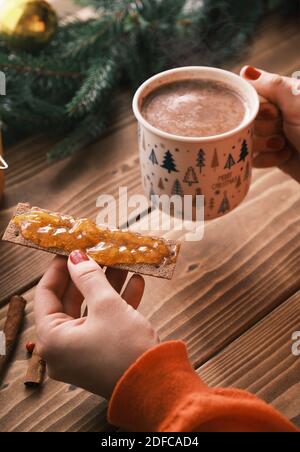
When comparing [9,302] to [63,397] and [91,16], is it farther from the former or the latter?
[91,16]

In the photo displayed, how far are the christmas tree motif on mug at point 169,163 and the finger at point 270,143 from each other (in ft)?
0.67

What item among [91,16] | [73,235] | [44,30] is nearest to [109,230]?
[73,235]

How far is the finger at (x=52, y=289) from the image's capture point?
0.74 metres

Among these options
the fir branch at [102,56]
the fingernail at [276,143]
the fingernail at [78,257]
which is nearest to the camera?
the fingernail at [78,257]

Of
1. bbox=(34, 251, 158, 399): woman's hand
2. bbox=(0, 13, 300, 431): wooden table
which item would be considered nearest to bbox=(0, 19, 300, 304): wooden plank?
bbox=(0, 13, 300, 431): wooden table

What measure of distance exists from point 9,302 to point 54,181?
25 centimetres

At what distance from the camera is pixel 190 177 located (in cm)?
80

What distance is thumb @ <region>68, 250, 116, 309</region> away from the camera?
69cm

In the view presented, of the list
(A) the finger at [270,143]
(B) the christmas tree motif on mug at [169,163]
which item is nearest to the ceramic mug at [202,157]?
(B) the christmas tree motif on mug at [169,163]

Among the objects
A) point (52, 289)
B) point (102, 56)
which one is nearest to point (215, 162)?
point (52, 289)

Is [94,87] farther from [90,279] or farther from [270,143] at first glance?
[90,279]

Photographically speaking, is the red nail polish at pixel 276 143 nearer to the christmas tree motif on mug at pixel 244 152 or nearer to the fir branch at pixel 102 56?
the christmas tree motif on mug at pixel 244 152

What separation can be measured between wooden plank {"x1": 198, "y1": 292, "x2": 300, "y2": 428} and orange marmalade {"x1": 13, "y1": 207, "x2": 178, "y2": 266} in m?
0.15

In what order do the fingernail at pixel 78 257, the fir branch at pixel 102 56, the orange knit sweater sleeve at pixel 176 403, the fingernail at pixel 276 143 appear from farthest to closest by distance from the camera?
the fir branch at pixel 102 56
the fingernail at pixel 276 143
the fingernail at pixel 78 257
the orange knit sweater sleeve at pixel 176 403
